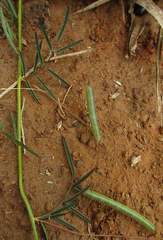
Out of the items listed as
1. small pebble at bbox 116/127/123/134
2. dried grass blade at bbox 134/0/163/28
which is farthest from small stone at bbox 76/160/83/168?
dried grass blade at bbox 134/0/163/28

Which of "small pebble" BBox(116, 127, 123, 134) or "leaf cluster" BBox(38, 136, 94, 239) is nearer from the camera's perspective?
"leaf cluster" BBox(38, 136, 94, 239)

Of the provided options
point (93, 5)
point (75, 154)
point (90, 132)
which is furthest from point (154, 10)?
point (75, 154)

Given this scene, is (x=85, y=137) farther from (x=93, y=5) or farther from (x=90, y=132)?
(x=93, y=5)

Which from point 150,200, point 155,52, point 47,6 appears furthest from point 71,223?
point 47,6

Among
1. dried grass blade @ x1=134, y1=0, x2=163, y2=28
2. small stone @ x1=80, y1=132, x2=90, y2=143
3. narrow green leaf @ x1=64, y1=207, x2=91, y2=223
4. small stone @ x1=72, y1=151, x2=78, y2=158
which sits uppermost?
dried grass blade @ x1=134, y1=0, x2=163, y2=28

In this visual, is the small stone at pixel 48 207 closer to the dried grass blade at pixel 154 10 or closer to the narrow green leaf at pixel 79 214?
the narrow green leaf at pixel 79 214

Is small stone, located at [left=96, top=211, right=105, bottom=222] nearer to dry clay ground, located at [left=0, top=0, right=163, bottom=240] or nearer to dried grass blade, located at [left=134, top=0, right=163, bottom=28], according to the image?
dry clay ground, located at [left=0, top=0, right=163, bottom=240]

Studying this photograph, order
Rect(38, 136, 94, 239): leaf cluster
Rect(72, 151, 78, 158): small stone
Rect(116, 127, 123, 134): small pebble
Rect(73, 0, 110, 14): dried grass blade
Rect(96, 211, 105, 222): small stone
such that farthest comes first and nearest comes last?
1. Rect(73, 0, 110, 14): dried grass blade
2. Rect(116, 127, 123, 134): small pebble
3. Rect(72, 151, 78, 158): small stone
4. Rect(96, 211, 105, 222): small stone
5. Rect(38, 136, 94, 239): leaf cluster

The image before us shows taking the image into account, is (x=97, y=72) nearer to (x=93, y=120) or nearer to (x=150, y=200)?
(x=93, y=120)

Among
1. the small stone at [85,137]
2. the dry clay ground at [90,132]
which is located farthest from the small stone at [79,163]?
the small stone at [85,137]
